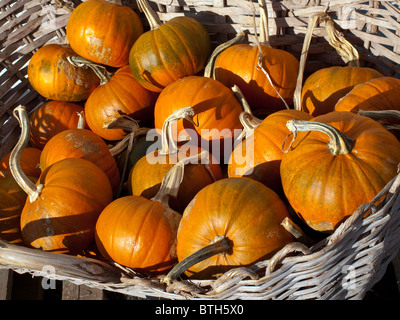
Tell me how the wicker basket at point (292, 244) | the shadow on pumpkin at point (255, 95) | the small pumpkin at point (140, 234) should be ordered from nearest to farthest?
1. the wicker basket at point (292, 244)
2. the small pumpkin at point (140, 234)
3. the shadow on pumpkin at point (255, 95)

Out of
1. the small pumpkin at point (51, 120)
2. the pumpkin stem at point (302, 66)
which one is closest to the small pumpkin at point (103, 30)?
the small pumpkin at point (51, 120)

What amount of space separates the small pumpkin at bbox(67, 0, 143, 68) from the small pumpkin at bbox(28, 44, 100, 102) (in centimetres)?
9

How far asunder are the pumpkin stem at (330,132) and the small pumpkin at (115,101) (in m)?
0.99

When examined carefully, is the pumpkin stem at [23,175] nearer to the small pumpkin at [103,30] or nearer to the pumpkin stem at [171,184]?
the pumpkin stem at [171,184]

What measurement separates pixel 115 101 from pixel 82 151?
34 centimetres

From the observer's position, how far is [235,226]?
3.86 feet

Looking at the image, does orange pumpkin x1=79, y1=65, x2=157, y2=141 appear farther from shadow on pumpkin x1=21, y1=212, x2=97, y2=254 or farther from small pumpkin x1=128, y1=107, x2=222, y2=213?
shadow on pumpkin x1=21, y1=212, x2=97, y2=254

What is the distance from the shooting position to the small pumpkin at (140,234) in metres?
1.33

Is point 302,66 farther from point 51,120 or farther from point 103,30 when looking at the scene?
point 51,120

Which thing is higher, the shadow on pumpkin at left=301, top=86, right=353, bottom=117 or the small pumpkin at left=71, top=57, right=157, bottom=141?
the small pumpkin at left=71, top=57, right=157, bottom=141

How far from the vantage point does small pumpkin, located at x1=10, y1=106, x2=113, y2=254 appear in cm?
144

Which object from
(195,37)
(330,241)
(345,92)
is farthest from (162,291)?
(195,37)

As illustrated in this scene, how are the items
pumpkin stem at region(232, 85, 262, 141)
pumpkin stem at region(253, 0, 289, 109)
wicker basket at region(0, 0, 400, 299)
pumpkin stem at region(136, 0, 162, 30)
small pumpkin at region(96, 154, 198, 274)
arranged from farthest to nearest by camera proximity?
pumpkin stem at region(136, 0, 162, 30)
pumpkin stem at region(253, 0, 289, 109)
pumpkin stem at region(232, 85, 262, 141)
small pumpkin at region(96, 154, 198, 274)
wicker basket at region(0, 0, 400, 299)

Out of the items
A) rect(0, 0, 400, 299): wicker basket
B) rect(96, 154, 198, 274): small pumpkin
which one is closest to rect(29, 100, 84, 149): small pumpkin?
rect(0, 0, 400, 299): wicker basket
